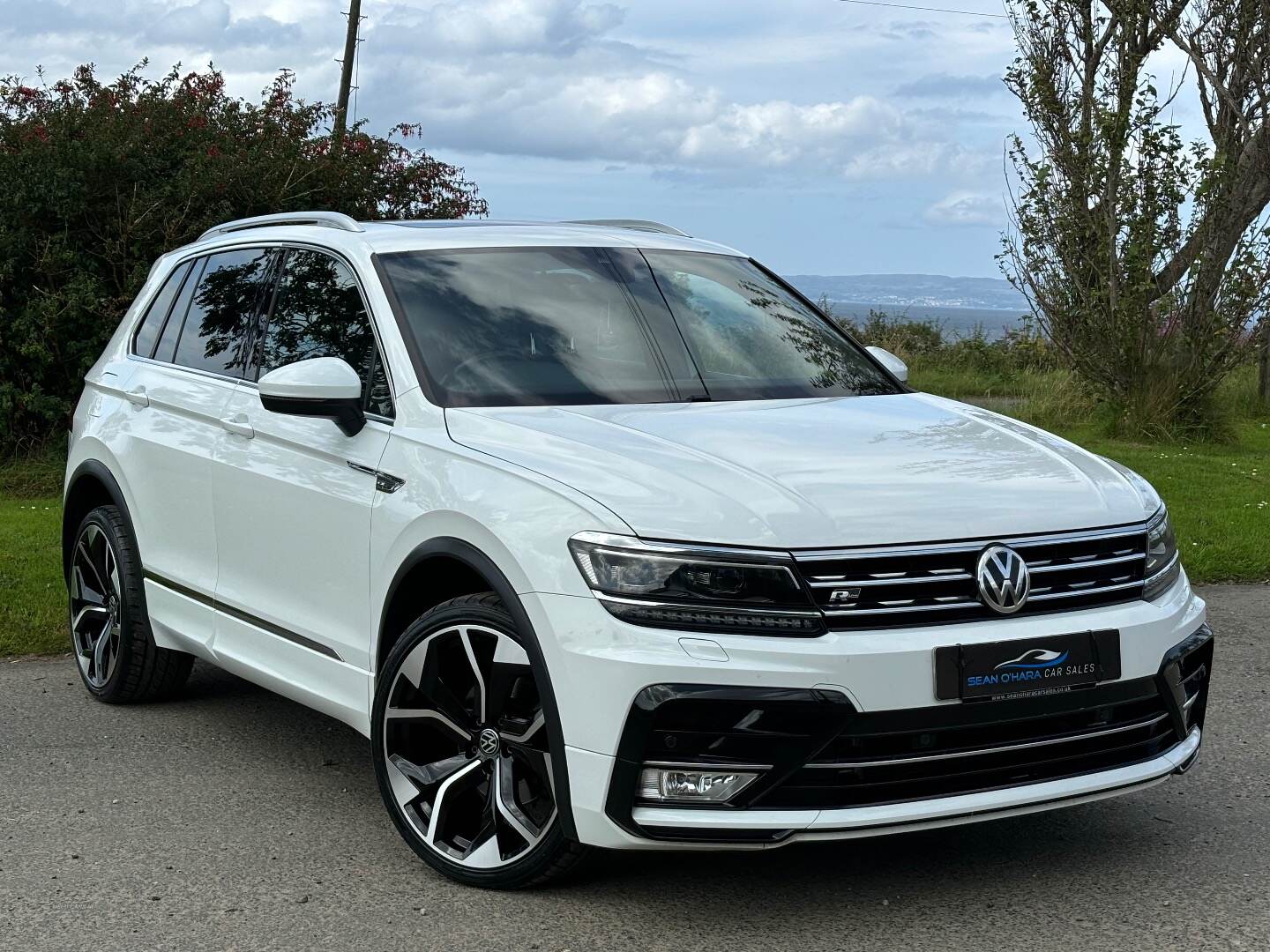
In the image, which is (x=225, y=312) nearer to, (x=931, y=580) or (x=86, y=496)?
(x=86, y=496)

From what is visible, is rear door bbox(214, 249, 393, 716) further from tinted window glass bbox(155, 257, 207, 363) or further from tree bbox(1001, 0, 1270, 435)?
tree bbox(1001, 0, 1270, 435)

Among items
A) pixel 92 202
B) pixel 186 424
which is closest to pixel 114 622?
pixel 186 424

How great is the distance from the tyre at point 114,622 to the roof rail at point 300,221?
1192 millimetres

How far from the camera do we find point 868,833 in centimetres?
364

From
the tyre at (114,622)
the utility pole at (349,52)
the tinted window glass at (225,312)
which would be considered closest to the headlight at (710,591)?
the tinted window glass at (225,312)

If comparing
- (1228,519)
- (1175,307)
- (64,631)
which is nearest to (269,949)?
(64,631)

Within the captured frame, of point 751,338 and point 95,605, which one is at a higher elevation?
point 751,338


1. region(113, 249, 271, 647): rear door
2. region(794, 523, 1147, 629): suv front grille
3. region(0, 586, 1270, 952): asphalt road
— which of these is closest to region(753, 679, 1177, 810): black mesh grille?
region(794, 523, 1147, 629): suv front grille

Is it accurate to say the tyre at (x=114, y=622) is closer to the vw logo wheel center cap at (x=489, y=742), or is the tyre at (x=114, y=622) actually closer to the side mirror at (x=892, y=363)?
the vw logo wheel center cap at (x=489, y=742)

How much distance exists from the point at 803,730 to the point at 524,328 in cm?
180

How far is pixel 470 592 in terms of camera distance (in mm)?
4254

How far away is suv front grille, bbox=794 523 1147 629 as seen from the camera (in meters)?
3.60

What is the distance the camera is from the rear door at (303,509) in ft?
14.9

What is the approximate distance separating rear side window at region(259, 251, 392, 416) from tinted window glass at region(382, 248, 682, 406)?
16 centimetres
